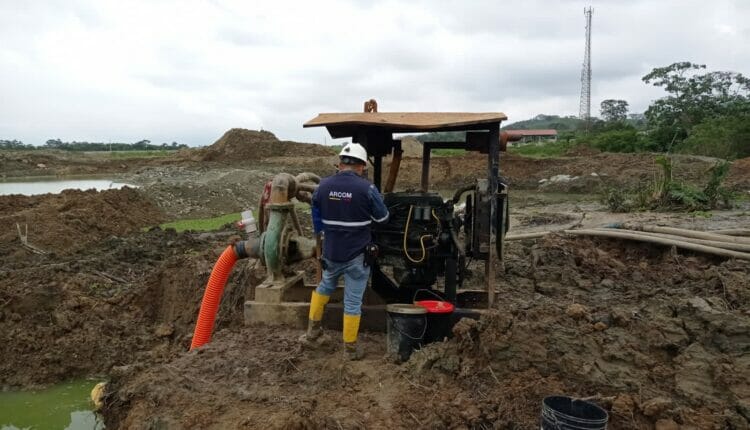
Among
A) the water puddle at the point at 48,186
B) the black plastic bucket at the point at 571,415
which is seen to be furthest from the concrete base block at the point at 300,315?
the water puddle at the point at 48,186

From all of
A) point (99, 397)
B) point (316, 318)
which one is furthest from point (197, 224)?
point (316, 318)

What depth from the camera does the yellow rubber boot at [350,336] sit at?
4887mm

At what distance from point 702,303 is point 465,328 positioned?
6.67 ft

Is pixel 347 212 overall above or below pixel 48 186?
above

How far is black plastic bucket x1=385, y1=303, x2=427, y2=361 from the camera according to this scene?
15.5ft

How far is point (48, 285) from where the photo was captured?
750 cm

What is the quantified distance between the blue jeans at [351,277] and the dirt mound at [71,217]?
25.7 ft

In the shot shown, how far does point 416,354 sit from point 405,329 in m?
0.23

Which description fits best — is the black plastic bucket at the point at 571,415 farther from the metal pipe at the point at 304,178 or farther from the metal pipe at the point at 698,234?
the metal pipe at the point at 698,234

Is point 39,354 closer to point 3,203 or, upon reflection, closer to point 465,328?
point 465,328

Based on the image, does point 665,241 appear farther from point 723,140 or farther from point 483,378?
point 723,140

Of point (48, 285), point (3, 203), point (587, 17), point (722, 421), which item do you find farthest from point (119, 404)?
point (587, 17)

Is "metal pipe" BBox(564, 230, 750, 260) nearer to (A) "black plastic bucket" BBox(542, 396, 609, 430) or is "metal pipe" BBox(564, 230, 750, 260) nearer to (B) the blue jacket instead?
(A) "black plastic bucket" BBox(542, 396, 609, 430)

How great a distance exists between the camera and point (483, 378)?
427 cm
